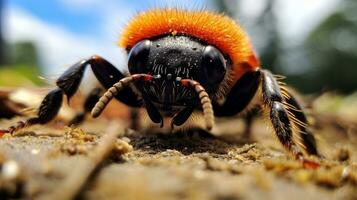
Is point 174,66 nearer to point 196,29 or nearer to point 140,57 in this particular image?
point 140,57

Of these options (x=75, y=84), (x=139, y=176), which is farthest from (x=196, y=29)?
(x=139, y=176)

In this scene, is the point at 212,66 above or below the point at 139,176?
above

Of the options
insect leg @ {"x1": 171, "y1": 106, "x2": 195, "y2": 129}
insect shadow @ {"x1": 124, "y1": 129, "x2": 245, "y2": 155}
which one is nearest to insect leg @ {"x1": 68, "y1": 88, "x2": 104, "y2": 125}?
insect shadow @ {"x1": 124, "y1": 129, "x2": 245, "y2": 155}

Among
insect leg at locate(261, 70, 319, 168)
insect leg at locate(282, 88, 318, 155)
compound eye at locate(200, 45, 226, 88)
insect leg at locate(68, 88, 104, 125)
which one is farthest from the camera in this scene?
insect leg at locate(68, 88, 104, 125)

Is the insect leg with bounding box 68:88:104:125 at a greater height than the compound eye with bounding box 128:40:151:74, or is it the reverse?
the compound eye with bounding box 128:40:151:74

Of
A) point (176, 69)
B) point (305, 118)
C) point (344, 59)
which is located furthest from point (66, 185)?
point (344, 59)

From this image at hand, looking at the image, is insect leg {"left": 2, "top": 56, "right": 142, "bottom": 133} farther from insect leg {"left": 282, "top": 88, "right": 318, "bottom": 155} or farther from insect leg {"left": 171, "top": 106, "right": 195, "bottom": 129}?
insect leg {"left": 282, "top": 88, "right": 318, "bottom": 155}

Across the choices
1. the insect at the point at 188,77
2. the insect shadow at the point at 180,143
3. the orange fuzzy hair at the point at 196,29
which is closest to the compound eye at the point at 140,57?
the insect at the point at 188,77

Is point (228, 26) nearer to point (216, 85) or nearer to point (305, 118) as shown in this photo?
point (216, 85)
